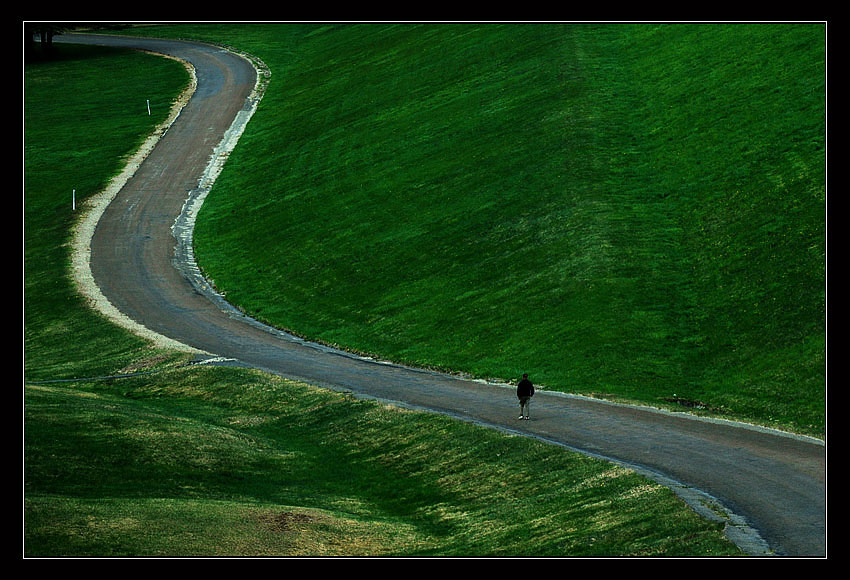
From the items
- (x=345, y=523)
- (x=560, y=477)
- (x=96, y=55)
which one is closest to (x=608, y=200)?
(x=560, y=477)

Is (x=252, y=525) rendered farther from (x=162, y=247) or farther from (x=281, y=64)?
(x=281, y=64)

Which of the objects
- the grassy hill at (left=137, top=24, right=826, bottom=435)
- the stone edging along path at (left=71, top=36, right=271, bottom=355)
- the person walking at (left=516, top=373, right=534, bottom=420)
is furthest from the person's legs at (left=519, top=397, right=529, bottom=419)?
the stone edging along path at (left=71, top=36, right=271, bottom=355)

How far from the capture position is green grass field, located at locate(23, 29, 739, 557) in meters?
25.9

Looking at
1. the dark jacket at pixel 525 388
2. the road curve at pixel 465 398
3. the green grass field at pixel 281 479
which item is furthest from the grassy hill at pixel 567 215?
the green grass field at pixel 281 479

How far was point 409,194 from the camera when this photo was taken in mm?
73188

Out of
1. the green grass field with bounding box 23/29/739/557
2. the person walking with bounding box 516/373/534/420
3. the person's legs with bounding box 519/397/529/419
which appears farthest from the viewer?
the person's legs with bounding box 519/397/529/419

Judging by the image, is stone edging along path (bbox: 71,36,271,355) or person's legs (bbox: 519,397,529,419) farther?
stone edging along path (bbox: 71,36,271,355)

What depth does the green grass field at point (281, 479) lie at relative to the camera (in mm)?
25938

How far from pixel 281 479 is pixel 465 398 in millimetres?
10734

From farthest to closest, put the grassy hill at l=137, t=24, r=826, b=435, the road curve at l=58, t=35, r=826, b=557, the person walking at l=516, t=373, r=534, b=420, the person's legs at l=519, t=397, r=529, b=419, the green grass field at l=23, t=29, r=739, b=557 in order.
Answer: the grassy hill at l=137, t=24, r=826, b=435
the person's legs at l=519, t=397, r=529, b=419
the person walking at l=516, t=373, r=534, b=420
the road curve at l=58, t=35, r=826, b=557
the green grass field at l=23, t=29, r=739, b=557

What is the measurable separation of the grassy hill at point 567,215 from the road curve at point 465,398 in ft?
7.56

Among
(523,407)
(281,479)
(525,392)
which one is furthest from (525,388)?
(281,479)

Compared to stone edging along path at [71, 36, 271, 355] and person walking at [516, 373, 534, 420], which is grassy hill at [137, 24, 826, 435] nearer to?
stone edging along path at [71, 36, 271, 355]

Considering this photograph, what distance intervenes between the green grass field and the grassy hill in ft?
28.2
